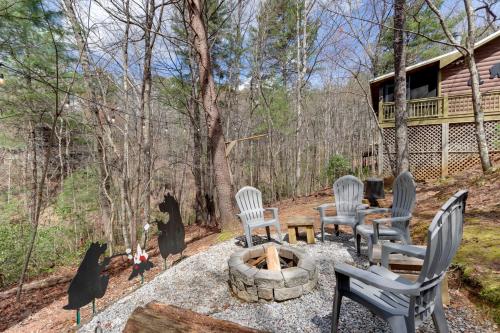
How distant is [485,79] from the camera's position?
9164 millimetres

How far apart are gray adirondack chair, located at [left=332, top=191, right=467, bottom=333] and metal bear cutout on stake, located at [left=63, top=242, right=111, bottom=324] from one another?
74.8 inches

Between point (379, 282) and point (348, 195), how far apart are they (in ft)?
8.80

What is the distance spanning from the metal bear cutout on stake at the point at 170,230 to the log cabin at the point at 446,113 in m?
7.61

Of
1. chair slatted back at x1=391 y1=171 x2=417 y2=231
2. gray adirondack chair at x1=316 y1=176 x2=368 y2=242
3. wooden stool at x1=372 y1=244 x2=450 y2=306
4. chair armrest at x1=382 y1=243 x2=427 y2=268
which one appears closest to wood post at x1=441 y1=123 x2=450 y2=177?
gray adirondack chair at x1=316 y1=176 x2=368 y2=242

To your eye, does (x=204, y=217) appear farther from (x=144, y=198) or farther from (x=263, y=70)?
(x=263, y=70)

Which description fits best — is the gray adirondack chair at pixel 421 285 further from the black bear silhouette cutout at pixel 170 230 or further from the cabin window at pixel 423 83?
the cabin window at pixel 423 83

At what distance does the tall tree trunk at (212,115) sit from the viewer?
15.4 feet

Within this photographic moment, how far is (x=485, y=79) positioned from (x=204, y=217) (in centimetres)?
1201

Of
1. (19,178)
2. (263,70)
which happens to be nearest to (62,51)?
(19,178)

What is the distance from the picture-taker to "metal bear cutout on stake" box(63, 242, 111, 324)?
6.21 feet

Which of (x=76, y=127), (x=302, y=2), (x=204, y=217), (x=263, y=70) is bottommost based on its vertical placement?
(x=204, y=217)

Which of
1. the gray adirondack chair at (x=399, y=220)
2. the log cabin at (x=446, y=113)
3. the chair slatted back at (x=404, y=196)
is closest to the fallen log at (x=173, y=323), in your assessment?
the gray adirondack chair at (x=399, y=220)

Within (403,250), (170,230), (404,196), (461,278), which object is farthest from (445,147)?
(170,230)

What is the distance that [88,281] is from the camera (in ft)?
6.43
